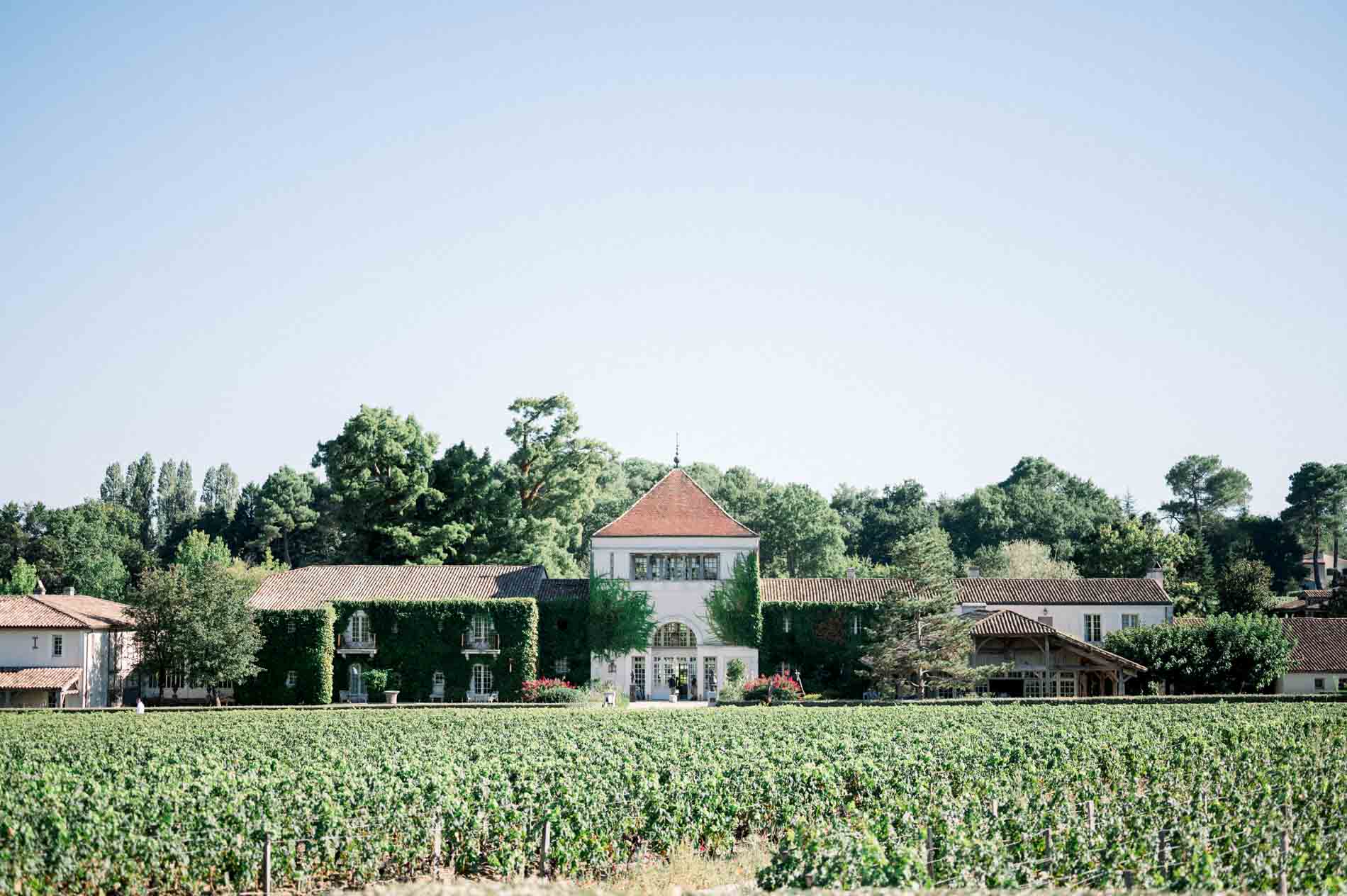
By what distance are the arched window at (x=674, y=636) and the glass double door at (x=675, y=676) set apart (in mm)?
512

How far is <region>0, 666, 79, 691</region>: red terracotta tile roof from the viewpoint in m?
53.1

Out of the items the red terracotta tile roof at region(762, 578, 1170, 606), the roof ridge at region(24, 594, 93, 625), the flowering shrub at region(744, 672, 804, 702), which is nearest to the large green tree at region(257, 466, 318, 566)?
the roof ridge at region(24, 594, 93, 625)

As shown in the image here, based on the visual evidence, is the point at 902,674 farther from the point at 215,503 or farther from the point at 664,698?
the point at 215,503

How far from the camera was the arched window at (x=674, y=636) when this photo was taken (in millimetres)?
54812

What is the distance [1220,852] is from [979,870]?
9.97 feet

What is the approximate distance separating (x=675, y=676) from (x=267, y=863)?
37.9 meters

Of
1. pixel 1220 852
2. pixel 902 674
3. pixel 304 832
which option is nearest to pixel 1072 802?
pixel 1220 852

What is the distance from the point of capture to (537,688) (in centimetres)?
5084

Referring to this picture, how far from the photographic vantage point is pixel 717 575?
5509cm

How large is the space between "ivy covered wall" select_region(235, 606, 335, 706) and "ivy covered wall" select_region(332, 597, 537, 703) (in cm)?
151

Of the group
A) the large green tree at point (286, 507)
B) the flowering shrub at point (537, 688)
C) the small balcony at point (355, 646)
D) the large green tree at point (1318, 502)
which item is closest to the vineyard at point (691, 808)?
the flowering shrub at point (537, 688)

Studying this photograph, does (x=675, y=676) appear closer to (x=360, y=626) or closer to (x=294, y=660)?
(x=360, y=626)

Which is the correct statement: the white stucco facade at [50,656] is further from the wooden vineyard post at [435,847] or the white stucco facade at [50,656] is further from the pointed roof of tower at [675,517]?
the wooden vineyard post at [435,847]

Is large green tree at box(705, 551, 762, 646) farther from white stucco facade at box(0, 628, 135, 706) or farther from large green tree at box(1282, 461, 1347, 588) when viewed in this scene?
large green tree at box(1282, 461, 1347, 588)
